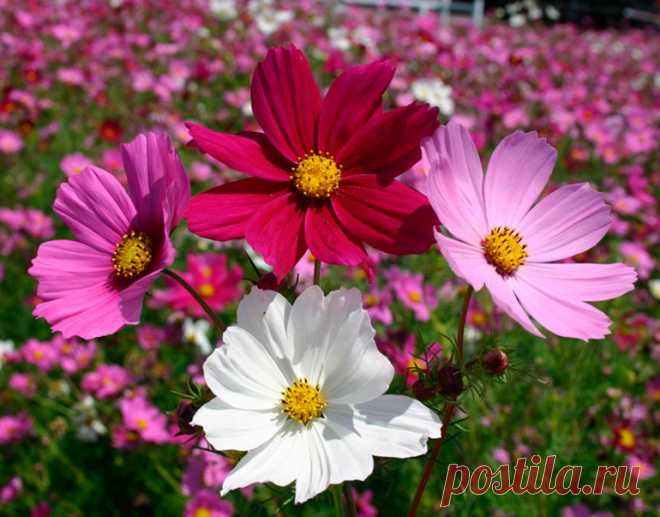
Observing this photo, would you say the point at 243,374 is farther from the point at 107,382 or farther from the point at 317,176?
the point at 107,382

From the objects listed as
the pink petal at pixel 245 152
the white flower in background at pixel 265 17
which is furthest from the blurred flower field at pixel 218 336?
the white flower in background at pixel 265 17

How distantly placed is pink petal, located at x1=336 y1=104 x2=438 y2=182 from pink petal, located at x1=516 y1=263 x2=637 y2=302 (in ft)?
0.61

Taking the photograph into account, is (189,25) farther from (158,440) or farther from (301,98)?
(301,98)

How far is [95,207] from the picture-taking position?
2.27 ft

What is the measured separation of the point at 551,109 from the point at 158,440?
9.37 feet

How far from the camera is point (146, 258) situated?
2.18 feet

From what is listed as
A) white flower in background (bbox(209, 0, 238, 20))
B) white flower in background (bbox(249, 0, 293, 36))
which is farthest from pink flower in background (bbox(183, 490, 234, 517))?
white flower in background (bbox(209, 0, 238, 20))

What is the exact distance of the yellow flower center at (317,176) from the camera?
2.19 ft

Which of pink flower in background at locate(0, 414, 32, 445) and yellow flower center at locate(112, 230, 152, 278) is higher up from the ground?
yellow flower center at locate(112, 230, 152, 278)

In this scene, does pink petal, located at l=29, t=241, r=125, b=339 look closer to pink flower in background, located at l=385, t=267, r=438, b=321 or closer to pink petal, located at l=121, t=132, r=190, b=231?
pink petal, located at l=121, t=132, r=190, b=231

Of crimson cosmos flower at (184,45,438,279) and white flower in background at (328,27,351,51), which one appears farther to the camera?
white flower in background at (328,27,351,51)

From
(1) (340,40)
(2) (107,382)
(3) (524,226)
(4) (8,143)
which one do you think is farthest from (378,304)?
(1) (340,40)

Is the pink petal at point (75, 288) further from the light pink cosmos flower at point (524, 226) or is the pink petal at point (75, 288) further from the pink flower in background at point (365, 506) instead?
the pink flower in background at point (365, 506)

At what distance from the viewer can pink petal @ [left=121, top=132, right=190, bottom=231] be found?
23.7 inches
